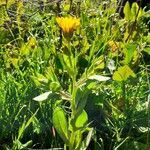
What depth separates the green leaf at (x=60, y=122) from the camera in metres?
1.25

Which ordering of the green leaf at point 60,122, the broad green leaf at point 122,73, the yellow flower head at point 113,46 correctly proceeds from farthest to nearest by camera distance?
1. the yellow flower head at point 113,46
2. the broad green leaf at point 122,73
3. the green leaf at point 60,122

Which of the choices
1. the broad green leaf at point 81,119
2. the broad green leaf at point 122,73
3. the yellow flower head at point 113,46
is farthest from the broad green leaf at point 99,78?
the yellow flower head at point 113,46

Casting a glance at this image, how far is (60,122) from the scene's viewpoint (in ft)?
4.17

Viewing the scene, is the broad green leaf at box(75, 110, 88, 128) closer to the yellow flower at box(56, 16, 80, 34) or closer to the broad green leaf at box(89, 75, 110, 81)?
the broad green leaf at box(89, 75, 110, 81)

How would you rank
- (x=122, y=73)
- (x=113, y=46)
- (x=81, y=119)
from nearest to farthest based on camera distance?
(x=81, y=119), (x=122, y=73), (x=113, y=46)

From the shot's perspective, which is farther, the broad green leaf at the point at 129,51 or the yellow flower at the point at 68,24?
the broad green leaf at the point at 129,51

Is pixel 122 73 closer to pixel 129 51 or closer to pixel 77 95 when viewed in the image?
pixel 129 51

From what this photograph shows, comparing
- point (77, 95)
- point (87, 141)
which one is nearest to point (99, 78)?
point (77, 95)

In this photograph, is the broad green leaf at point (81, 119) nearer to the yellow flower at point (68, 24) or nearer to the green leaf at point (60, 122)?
the green leaf at point (60, 122)

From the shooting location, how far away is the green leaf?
1254 mm

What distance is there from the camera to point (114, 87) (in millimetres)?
1634

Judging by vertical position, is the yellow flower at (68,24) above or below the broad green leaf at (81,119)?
above

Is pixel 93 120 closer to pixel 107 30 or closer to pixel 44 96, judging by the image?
pixel 44 96

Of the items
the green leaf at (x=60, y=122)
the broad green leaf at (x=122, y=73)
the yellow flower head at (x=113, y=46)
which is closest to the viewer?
the green leaf at (x=60, y=122)
